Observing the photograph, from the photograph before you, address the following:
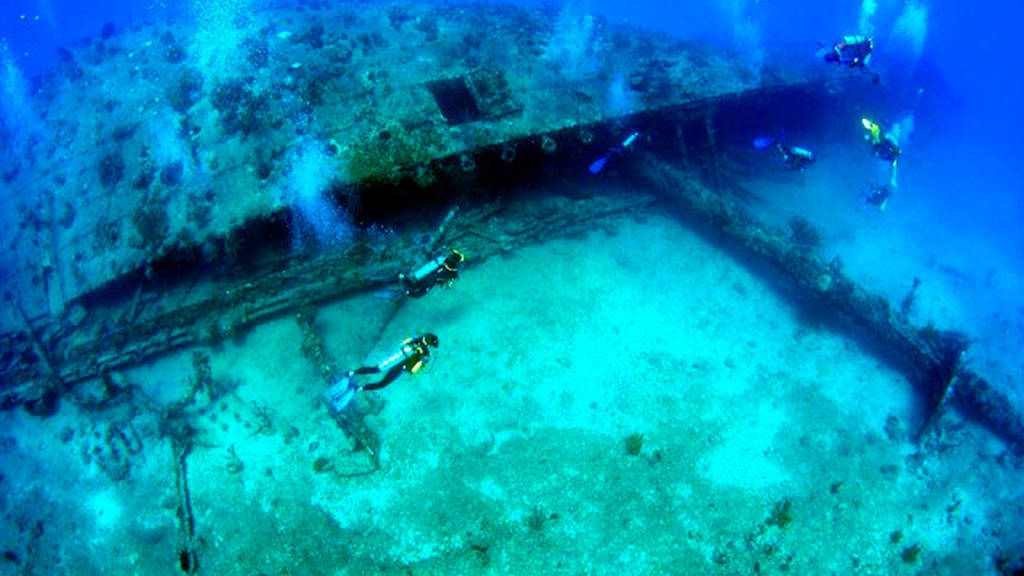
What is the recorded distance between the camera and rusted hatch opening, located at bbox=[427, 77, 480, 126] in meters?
9.75

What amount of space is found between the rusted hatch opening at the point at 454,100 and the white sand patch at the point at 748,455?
263 inches

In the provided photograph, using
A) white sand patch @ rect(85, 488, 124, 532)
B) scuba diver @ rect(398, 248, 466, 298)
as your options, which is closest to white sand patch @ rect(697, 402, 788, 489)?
scuba diver @ rect(398, 248, 466, 298)

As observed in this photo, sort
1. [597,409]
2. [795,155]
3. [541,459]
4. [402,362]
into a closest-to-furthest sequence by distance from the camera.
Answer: [402,362]
[541,459]
[597,409]
[795,155]

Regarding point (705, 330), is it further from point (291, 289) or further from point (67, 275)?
point (67, 275)

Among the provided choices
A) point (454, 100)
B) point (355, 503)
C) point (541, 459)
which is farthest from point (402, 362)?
point (454, 100)

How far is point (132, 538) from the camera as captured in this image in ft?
22.6

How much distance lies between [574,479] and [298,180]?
5965mm


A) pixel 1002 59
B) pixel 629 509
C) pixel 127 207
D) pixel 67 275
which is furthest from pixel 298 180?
pixel 1002 59

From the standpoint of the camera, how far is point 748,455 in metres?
7.56

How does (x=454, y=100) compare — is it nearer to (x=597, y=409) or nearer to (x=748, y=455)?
(x=597, y=409)

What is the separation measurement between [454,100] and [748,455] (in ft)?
25.6

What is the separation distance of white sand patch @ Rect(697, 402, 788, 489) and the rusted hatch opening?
6683 millimetres

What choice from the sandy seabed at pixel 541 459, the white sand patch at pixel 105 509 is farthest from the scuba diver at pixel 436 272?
the white sand patch at pixel 105 509

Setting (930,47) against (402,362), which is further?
(930,47)
